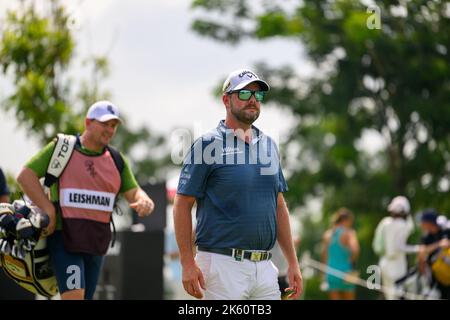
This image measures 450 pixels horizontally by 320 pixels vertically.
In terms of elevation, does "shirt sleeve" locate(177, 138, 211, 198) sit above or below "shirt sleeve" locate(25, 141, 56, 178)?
below

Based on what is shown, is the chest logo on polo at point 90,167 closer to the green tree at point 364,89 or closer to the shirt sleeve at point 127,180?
the shirt sleeve at point 127,180

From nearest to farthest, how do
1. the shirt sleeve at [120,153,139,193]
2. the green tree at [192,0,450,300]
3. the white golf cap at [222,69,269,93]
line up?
the white golf cap at [222,69,269,93]
the shirt sleeve at [120,153,139,193]
the green tree at [192,0,450,300]

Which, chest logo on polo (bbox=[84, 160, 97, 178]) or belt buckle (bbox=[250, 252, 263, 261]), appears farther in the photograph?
chest logo on polo (bbox=[84, 160, 97, 178])

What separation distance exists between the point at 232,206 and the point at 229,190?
0.31 feet

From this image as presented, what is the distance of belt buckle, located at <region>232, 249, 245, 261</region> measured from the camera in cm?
671

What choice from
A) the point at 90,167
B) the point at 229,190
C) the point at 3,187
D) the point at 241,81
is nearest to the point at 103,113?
the point at 90,167

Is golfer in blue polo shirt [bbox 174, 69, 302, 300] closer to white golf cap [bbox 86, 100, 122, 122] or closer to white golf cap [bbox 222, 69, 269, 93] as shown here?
white golf cap [bbox 222, 69, 269, 93]

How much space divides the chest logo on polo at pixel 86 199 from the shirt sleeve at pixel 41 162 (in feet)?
0.74

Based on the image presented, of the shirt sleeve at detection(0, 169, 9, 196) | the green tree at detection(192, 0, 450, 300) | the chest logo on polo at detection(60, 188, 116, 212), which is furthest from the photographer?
the green tree at detection(192, 0, 450, 300)

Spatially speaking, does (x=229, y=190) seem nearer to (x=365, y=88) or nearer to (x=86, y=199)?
(x=86, y=199)

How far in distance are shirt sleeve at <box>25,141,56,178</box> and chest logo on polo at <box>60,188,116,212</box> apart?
22cm

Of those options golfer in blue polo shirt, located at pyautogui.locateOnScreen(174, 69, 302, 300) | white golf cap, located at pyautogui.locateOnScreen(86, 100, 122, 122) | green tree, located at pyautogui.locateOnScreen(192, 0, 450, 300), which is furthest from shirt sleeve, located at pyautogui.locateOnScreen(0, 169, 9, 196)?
green tree, located at pyautogui.locateOnScreen(192, 0, 450, 300)

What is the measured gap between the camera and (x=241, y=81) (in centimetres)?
686
